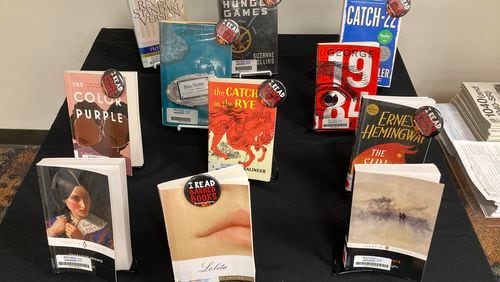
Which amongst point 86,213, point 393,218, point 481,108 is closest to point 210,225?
point 86,213

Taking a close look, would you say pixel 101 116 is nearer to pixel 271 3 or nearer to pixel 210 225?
pixel 210 225

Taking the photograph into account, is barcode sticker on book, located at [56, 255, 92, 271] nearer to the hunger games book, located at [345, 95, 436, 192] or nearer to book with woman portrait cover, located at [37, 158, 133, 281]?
book with woman portrait cover, located at [37, 158, 133, 281]

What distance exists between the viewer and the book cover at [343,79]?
1.31 m

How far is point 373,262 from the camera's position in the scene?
1018 mm

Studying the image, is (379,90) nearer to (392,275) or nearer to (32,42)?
(392,275)

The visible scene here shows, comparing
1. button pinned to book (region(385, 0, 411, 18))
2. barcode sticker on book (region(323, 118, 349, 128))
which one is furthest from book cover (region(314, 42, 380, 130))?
button pinned to book (region(385, 0, 411, 18))

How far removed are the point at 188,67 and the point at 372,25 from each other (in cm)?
53

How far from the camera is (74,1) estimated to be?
1955mm

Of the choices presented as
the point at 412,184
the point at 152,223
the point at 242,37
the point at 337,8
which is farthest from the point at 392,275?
the point at 337,8

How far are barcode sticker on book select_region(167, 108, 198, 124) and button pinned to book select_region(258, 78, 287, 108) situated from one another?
0.29m

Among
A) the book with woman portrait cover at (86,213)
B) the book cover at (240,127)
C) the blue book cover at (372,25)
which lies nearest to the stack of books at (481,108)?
the blue book cover at (372,25)

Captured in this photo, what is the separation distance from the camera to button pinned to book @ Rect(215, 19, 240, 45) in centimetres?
130

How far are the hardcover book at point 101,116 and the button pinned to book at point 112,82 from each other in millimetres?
11

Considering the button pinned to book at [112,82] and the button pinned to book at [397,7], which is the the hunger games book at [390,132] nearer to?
the button pinned to book at [397,7]
